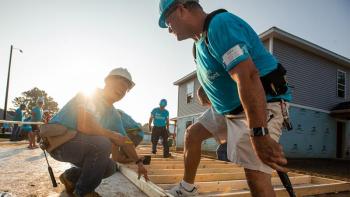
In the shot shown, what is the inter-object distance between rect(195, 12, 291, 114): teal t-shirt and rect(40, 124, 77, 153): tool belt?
1471mm

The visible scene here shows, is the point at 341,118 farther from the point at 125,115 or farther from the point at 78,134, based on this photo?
the point at 78,134

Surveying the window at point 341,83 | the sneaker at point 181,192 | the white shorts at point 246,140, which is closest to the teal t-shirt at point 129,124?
the sneaker at point 181,192

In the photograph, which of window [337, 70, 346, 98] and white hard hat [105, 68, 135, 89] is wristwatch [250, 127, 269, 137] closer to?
white hard hat [105, 68, 135, 89]

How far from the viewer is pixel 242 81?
1533mm

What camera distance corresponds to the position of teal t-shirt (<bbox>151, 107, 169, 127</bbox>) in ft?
31.1

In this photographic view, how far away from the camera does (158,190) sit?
→ 2688mm

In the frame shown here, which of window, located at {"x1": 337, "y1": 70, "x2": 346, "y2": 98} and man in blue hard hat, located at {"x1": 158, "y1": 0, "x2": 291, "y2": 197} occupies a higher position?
window, located at {"x1": 337, "y1": 70, "x2": 346, "y2": 98}

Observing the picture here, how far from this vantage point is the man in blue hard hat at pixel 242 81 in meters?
1.51

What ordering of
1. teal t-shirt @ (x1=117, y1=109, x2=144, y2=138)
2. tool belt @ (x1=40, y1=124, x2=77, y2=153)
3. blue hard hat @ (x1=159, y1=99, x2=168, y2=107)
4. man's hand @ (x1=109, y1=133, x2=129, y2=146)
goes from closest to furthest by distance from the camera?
tool belt @ (x1=40, y1=124, x2=77, y2=153) → man's hand @ (x1=109, y1=133, x2=129, y2=146) → teal t-shirt @ (x1=117, y1=109, x2=144, y2=138) → blue hard hat @ (x1=159, y1=99, x2=168, y2=107)

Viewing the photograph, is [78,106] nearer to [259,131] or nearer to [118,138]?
[118,138]

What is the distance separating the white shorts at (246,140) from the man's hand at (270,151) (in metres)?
0.21

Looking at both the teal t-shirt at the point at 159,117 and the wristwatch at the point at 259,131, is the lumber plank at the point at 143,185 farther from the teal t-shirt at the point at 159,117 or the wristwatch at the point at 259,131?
the teal t-shirt at the point at 159,117

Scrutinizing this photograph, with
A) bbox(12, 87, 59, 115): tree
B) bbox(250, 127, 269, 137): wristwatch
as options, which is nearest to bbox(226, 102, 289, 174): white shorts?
bbox(250, 127, 269, 137): wristwatch

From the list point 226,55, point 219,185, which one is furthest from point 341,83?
point 226,55
